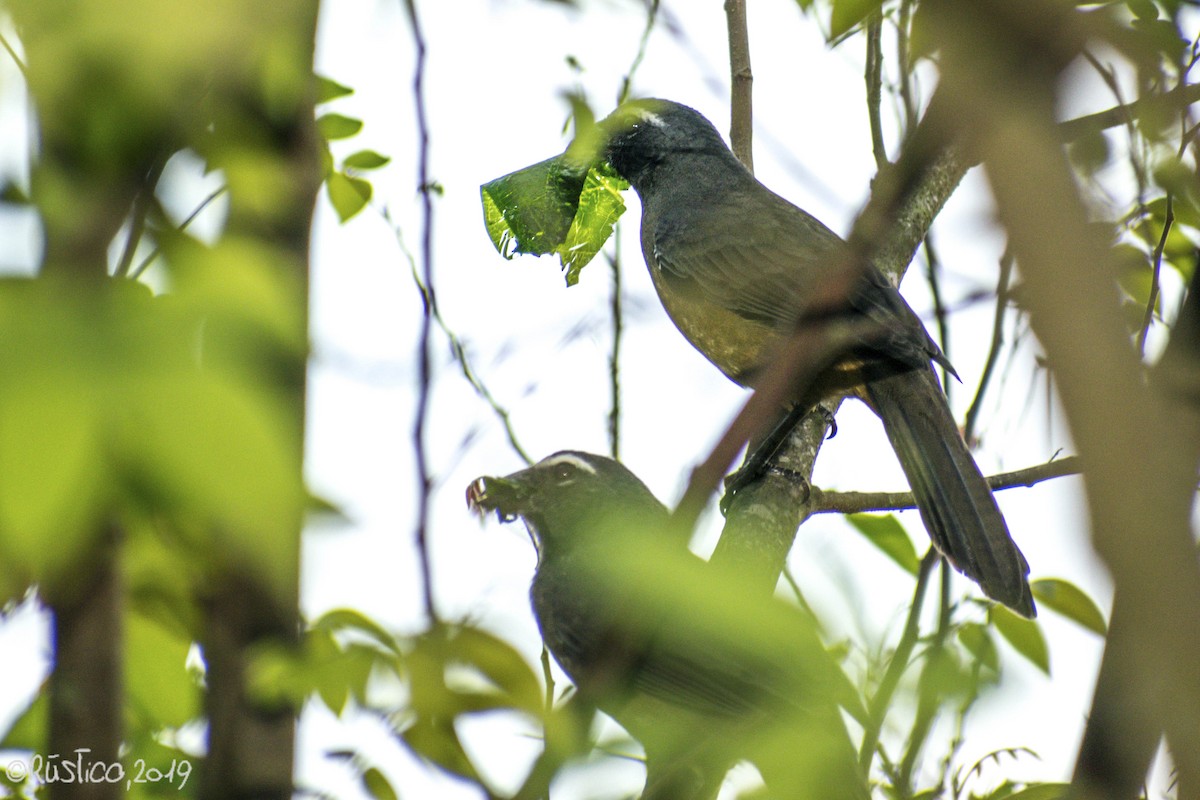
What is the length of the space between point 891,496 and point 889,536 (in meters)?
0.37

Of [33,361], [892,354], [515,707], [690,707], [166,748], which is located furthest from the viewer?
[892,354]

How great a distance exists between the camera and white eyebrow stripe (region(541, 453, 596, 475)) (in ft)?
12.6

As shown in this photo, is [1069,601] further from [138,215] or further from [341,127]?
[138,215]

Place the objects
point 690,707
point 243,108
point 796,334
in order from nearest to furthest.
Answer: point 796,334 < point 243,108 < point 690,707

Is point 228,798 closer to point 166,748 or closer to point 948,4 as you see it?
point 948,4

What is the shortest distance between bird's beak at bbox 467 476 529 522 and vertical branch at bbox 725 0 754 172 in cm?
189

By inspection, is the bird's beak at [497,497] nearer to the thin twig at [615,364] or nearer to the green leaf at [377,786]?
the thin twig at [615,364]

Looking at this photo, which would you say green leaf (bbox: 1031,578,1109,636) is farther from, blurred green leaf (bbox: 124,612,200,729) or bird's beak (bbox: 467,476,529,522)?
blurred green leaf (bbox: 124,612,200,729)

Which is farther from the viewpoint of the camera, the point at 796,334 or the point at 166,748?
the point at 166,748

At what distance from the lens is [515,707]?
4.34 ft

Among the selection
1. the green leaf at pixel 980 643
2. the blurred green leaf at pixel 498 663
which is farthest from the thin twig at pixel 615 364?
the blurred green leaf at pixel 498 663

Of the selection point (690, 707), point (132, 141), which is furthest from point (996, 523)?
point (132, 141)

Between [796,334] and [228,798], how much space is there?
0.70 m

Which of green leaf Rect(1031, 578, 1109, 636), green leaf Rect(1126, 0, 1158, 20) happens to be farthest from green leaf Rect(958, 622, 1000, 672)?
green leaf Rect(1126, 0, 1158, 20)
